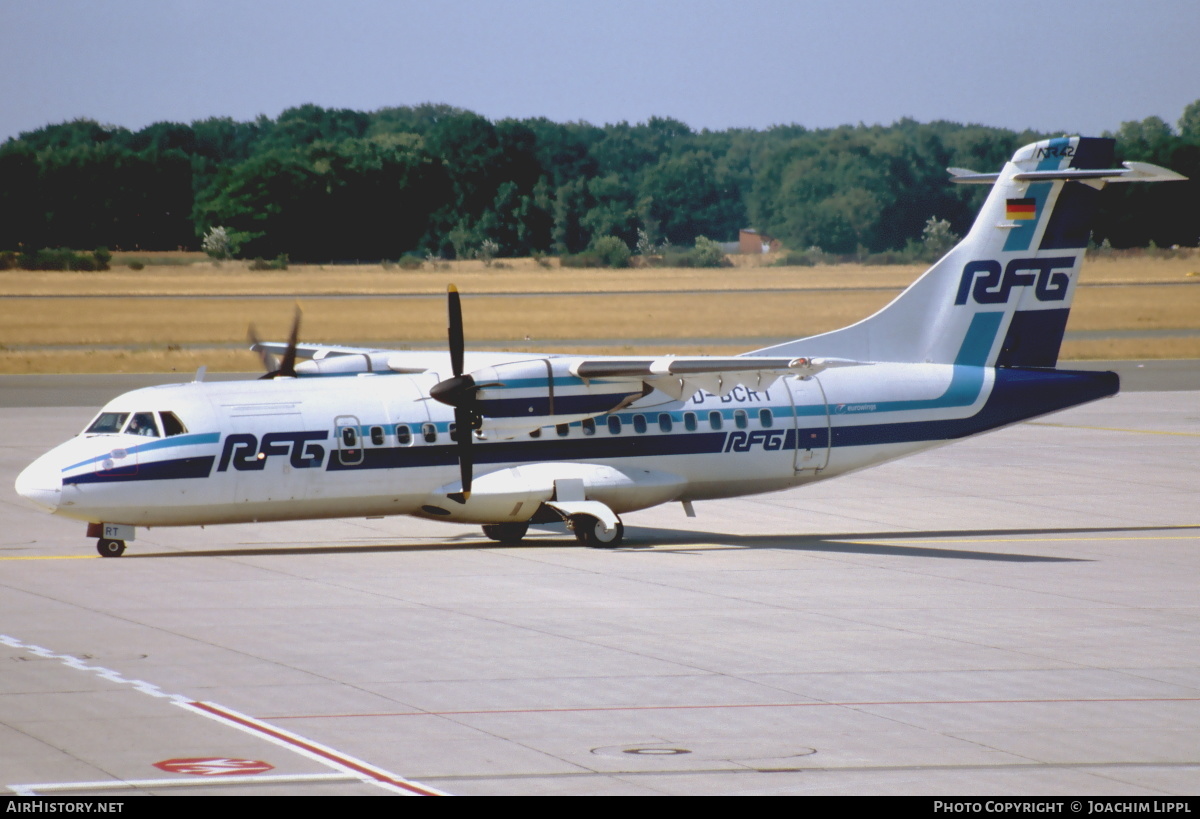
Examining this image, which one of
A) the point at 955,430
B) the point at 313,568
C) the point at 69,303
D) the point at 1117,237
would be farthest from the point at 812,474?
the point at 1117,237

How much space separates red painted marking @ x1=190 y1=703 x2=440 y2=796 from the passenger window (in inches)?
371

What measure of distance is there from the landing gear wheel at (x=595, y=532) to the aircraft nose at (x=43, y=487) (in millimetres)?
8037

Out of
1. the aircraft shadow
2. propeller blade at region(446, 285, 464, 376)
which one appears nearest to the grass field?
the aircraft shadow

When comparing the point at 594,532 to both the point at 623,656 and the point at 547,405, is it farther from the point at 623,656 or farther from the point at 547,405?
the point at 623,656

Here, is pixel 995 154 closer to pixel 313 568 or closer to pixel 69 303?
pixel 69 303

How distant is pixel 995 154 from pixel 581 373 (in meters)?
140

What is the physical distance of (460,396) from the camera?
23891 mm

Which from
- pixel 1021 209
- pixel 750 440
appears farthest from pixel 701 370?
pixel 1021 209

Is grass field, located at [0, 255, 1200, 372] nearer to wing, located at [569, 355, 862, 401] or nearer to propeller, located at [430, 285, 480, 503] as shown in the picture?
propeller, located at [430, 285, 480, 503]

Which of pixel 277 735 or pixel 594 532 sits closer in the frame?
pixel 277 735

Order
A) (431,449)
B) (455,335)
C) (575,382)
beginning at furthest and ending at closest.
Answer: (431,449) < (575,382) < (455,335)

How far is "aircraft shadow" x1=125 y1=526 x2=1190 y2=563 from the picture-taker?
81.2ft

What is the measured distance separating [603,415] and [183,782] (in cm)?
1433

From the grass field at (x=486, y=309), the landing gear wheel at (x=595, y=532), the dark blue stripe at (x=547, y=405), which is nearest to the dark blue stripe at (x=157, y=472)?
the dark blue stripe at (x=547, y=405)
